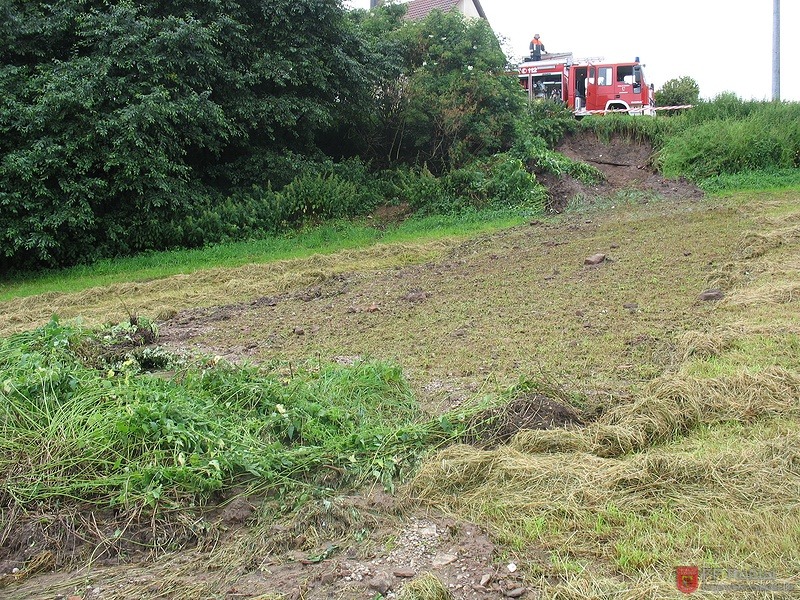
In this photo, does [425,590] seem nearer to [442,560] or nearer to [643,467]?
[442,560]

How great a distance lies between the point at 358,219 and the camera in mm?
15453

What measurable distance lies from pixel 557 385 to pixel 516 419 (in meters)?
0.59

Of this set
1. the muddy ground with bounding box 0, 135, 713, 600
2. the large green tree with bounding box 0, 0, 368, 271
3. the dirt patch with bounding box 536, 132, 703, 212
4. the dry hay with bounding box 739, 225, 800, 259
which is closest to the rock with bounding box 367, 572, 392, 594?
the muddy ground with bounding box 0, 135, 713, 600

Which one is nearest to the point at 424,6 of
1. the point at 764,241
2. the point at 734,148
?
the point at 734,148

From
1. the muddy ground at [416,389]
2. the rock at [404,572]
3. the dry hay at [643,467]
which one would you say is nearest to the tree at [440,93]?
the muddy ground at [416,389]

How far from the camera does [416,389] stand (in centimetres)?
543

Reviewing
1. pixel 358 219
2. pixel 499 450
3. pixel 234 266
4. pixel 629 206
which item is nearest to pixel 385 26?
pixel 358 219

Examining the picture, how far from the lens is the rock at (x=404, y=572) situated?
3.16 m

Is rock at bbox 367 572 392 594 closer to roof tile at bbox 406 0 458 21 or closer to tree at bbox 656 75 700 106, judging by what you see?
tree at bbox 656 75 700 106

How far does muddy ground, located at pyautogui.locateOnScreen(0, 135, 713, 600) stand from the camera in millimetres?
3238

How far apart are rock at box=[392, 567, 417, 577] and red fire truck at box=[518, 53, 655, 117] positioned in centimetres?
2103

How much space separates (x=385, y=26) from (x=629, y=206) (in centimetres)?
814

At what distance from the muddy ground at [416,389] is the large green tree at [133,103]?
457cm

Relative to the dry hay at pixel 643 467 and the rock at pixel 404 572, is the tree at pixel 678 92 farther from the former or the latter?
the rock at pixel 404 572
